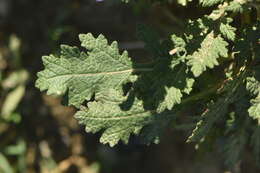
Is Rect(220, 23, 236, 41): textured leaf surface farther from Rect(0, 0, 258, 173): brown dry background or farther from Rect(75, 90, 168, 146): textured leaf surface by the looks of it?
Rect(0, 0, 258, 173): brown dry background

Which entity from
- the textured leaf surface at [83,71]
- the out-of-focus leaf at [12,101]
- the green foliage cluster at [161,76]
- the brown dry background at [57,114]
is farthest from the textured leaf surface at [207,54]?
the out-of-focus leaf at [12,101]

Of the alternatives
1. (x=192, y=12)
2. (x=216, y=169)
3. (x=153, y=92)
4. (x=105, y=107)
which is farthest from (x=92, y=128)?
(x=216, y=169)

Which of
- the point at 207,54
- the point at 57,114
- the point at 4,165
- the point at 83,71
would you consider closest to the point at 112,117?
the point at 83,71

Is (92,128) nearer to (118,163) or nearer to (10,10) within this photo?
(118,163)

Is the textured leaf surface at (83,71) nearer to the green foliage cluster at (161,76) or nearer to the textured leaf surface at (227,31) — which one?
the green foliage cluster at (161,76)

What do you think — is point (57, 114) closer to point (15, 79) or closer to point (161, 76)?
point (15, 79)

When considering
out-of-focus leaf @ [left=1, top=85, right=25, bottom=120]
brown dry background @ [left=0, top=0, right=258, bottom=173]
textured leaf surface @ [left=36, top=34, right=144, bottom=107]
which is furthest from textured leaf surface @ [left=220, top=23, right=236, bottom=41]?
out-of-focus leaf @ [left=1, top=85, right=25, bottom=120]
